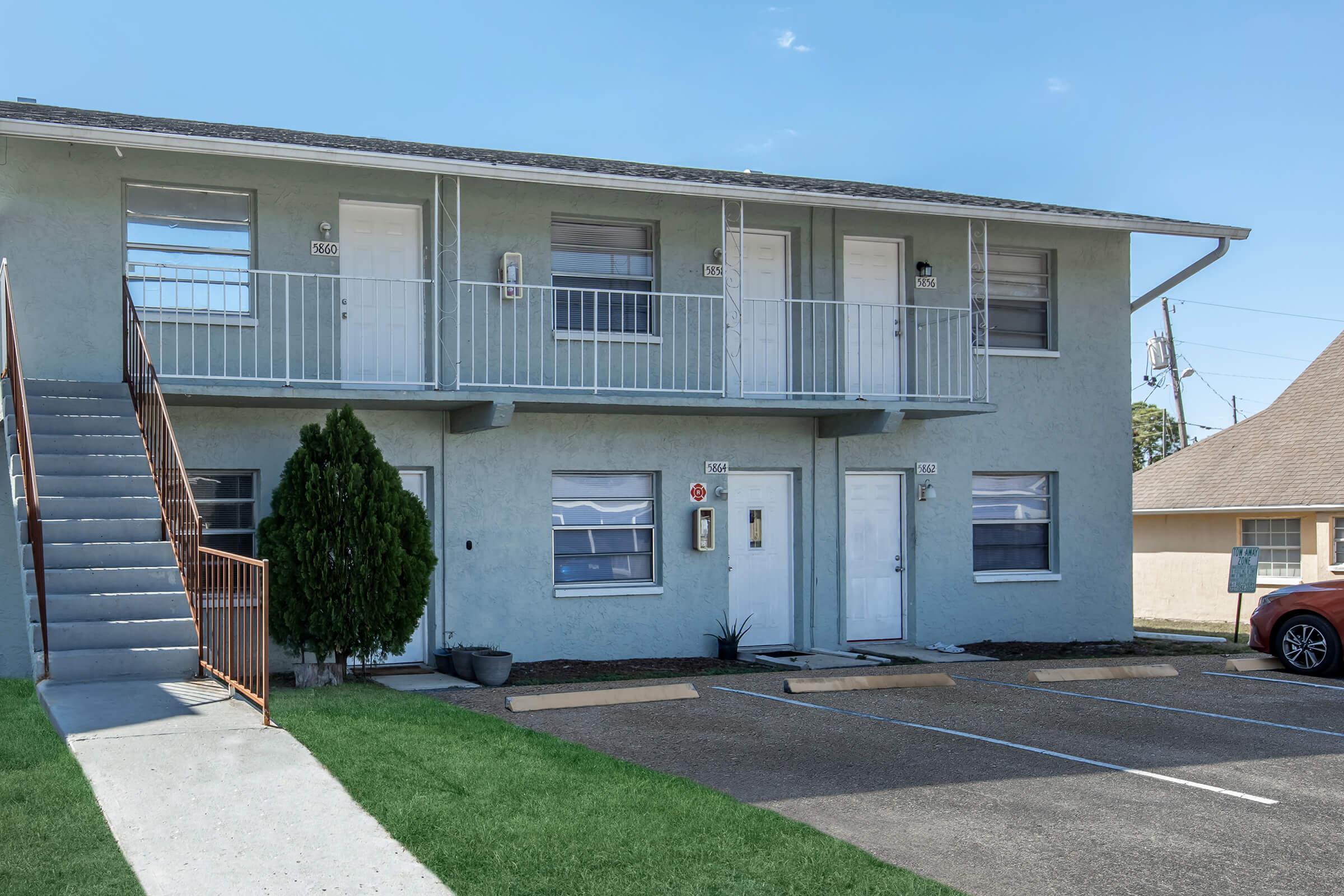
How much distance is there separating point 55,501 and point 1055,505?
11.5 meters

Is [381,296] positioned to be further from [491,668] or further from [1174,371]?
[1174,371]

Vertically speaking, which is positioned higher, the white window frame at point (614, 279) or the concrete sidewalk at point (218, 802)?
the white window frame at point (614, 279)

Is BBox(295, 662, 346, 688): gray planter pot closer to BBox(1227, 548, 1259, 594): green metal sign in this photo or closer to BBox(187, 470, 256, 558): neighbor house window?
BBox(187, 470, 256, 558): neighbor house window

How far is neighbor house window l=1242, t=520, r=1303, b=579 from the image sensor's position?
76.2 ft

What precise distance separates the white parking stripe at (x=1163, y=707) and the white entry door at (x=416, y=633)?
17.7ft

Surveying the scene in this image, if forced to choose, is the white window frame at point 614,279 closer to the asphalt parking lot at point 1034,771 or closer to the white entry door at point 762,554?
the white entry door at point 762,554

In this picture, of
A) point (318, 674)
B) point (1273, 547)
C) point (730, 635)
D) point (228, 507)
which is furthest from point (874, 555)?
point (1273, 547)

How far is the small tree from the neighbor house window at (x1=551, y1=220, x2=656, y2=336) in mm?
3048

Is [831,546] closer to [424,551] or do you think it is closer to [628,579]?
[628,579]

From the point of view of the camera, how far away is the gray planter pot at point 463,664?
1200 cm

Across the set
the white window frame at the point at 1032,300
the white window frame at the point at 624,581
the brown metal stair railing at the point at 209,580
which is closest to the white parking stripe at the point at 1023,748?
Answer: the white window frame at the point at 624,581

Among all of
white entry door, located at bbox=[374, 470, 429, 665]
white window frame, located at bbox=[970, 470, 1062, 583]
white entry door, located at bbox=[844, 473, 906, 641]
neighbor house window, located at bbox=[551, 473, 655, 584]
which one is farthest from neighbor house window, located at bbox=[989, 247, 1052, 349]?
white entry door, located at bbox=[374, 470, 429, 665]

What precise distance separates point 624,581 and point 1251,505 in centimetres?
1413

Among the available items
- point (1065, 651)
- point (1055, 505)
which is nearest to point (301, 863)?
point (1065, 651)
